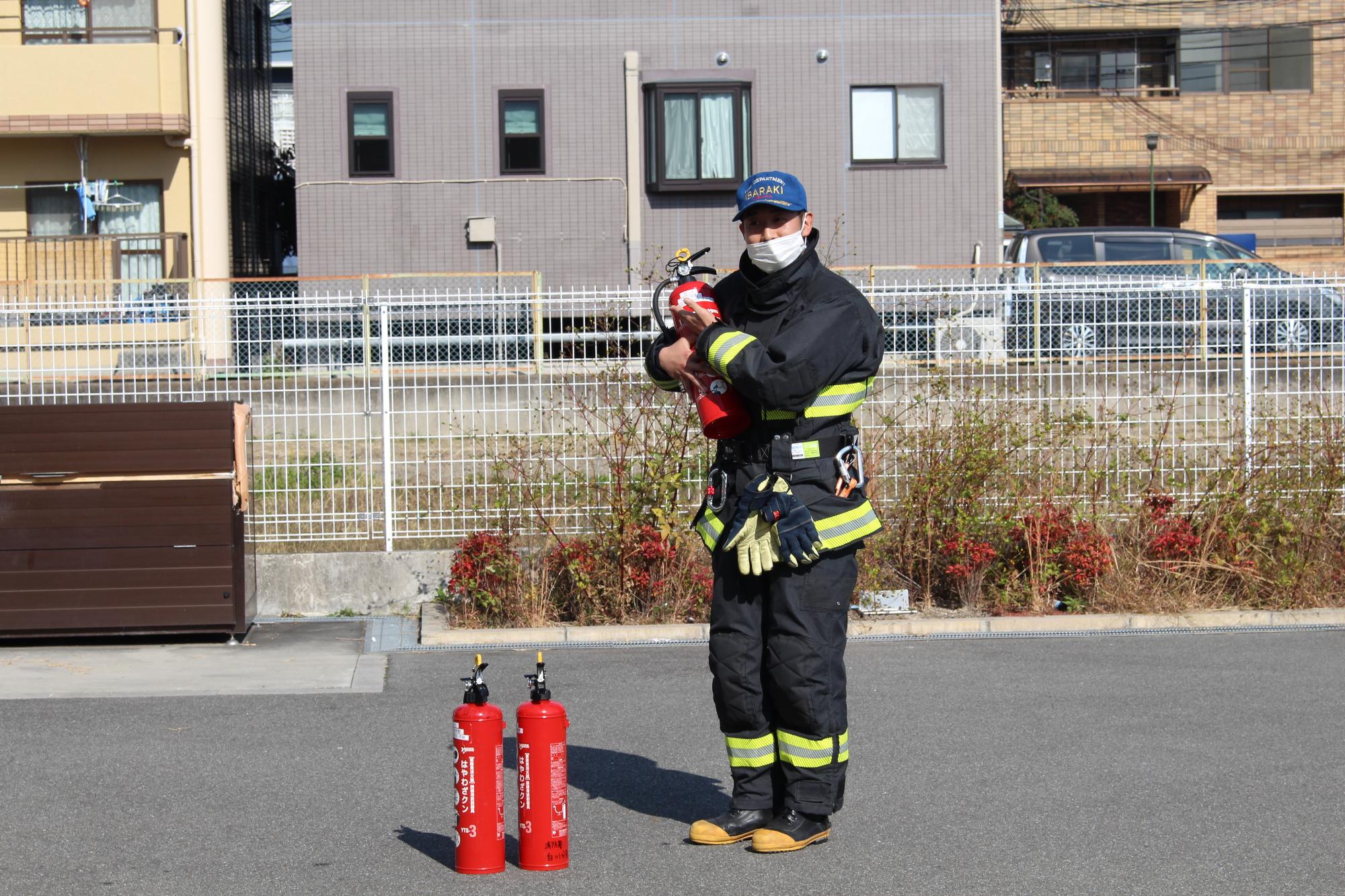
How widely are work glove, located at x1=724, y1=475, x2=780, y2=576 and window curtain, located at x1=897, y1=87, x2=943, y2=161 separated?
52.6ft

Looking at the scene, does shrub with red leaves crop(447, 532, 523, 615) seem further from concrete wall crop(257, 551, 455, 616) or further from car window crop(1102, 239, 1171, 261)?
car window crop(1102, 239, 1171, 261)

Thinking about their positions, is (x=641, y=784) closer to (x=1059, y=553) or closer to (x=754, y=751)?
(x=754, y=751)

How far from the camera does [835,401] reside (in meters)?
4.86

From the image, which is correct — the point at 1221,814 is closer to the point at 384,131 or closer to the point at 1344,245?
the point at 384,131

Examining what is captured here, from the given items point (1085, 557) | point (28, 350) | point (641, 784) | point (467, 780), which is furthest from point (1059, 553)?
point (28, 350)

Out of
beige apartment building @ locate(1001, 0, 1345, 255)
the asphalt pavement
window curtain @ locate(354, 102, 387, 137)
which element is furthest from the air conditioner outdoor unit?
beige apartment building @ locate(1001, 0, 1345, 255)

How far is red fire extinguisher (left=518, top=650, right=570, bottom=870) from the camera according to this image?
4570 millimetres

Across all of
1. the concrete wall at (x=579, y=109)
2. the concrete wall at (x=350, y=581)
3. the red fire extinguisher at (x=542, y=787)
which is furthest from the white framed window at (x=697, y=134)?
the red fire extinguisher at (x=542, y=787)

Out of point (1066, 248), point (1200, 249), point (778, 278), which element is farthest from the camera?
point (1066, 248)

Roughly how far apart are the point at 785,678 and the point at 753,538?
0.46m

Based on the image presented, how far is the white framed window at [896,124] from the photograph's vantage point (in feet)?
65.3

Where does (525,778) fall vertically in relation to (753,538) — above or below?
below

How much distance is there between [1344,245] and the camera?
1350 inches

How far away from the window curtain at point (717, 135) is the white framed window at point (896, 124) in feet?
5.42
